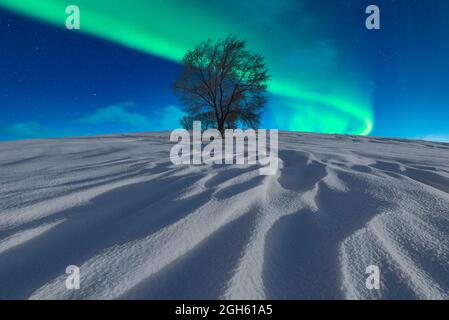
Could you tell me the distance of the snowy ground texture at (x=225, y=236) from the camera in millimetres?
826

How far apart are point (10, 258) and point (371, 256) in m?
1.42

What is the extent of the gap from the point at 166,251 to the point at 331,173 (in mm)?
1641

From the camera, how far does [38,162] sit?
2.73 metres

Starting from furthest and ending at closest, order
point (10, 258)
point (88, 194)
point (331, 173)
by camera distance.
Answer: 1. point (331, 173)
2. point (88, 194)
3. point (10, 258)

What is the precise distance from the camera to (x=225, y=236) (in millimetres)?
1114

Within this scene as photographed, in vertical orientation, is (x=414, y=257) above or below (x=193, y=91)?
below

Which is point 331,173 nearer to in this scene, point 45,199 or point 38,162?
point 45,199

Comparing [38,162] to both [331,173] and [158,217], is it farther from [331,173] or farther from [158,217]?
[331,173]

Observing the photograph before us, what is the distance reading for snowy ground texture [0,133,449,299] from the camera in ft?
2.71

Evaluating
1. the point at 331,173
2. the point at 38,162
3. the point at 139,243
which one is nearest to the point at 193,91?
the point at 38,162

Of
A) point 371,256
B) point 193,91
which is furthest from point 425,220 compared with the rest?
point 193,91
